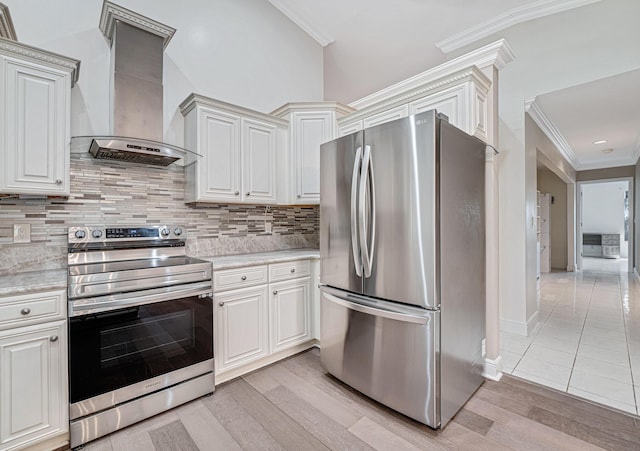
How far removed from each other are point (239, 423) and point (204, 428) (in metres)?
0.20

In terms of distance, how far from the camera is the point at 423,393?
5.64 ft

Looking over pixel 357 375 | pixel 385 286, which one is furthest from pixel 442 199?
pixel 357 375

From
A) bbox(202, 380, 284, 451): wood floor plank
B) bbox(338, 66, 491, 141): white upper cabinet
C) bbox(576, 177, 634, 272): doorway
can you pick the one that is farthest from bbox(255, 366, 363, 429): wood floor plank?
bbox(576, 177, 634, 272): doorway

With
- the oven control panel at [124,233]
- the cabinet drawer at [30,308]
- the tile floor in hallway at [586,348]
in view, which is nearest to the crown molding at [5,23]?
the oven control panel at [124,233]

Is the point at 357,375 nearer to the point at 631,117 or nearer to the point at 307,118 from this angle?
the point at 307,118

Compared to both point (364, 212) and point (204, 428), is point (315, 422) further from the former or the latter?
point (364, 212)

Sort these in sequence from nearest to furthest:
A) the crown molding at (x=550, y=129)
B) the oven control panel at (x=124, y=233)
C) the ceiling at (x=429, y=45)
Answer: the oven control panel at (x=124, y=233) < the ceiling at (x=429, y=45) < the crown molding at (x=550, y=129)

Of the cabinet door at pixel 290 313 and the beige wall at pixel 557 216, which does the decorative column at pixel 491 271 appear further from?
the beige wall at pixel 557 216

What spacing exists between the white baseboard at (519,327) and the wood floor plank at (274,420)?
266 centimetres

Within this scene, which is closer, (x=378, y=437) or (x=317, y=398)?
(x=378, y=437)

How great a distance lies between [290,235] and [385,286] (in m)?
1.86

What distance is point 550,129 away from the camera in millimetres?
4320

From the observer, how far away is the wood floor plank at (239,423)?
1.66 m

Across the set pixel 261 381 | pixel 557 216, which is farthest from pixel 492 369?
pixel 557 216
